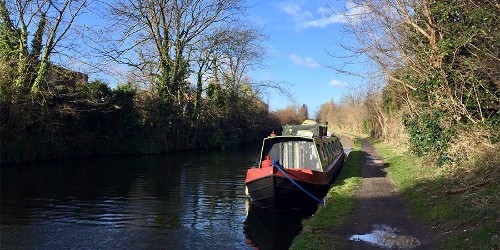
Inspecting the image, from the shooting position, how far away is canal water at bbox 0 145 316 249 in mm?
8625

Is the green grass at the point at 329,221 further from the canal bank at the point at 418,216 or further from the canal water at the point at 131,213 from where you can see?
the canal water at the point at 131,213

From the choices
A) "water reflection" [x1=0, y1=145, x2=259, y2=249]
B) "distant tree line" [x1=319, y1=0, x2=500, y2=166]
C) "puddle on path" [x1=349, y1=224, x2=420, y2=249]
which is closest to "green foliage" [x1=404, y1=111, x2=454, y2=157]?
"distant tree line" [x1=319, y1=0, x2=500, y2=166]

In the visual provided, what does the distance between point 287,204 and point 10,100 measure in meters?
15.7

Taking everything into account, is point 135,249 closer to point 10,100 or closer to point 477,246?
point 477,246

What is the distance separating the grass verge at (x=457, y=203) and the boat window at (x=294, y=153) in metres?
2.81

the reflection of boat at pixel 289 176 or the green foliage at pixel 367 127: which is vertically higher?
the green foliage at pixel 367 127

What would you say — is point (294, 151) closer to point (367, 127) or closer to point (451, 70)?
point (451, 70)

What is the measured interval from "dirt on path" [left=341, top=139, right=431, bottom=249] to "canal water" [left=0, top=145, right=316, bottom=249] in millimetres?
1584

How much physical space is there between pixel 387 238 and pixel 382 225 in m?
0.97

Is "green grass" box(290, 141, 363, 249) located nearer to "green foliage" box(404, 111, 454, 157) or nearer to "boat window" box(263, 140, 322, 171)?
"boat window" box(263, 140, 322, 171)

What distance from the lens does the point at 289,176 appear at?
11195 millimetres

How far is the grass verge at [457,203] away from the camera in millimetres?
6309

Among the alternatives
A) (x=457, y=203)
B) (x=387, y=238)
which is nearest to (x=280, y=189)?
(x=387, y=238)

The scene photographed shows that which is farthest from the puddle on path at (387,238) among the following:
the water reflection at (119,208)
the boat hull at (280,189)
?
the boat hull at (280,189)
